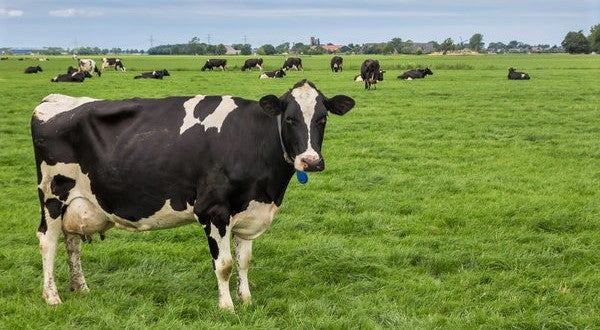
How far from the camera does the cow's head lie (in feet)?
17.4

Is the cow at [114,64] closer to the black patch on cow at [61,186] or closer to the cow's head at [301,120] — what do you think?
→ the black patch on cow at [61,186]

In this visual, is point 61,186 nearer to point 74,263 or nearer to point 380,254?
point 74,263

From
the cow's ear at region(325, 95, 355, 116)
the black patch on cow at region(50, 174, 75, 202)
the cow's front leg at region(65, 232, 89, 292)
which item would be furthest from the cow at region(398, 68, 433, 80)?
the black patch on cow at region(50, 174, 75, 202)

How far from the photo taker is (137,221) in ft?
19.5

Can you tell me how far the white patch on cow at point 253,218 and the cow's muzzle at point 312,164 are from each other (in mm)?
772

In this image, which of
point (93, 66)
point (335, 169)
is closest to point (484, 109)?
point (335, 169)

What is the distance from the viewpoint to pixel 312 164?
5176mm

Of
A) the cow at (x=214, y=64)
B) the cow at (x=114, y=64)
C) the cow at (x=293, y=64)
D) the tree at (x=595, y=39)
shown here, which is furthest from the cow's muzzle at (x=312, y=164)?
the tree at (x=595, y=39)

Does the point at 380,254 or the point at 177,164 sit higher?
the point at 177,164

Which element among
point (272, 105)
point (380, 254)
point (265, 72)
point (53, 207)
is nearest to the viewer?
point (272, 105)

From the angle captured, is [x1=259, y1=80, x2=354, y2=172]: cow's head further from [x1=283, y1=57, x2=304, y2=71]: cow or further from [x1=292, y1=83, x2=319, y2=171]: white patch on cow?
[x1=283, y1=57, x2=304, y2=71]: cow

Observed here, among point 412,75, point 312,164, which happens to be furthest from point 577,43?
point 312,164

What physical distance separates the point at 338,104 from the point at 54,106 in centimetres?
301

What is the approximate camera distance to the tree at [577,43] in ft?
481
